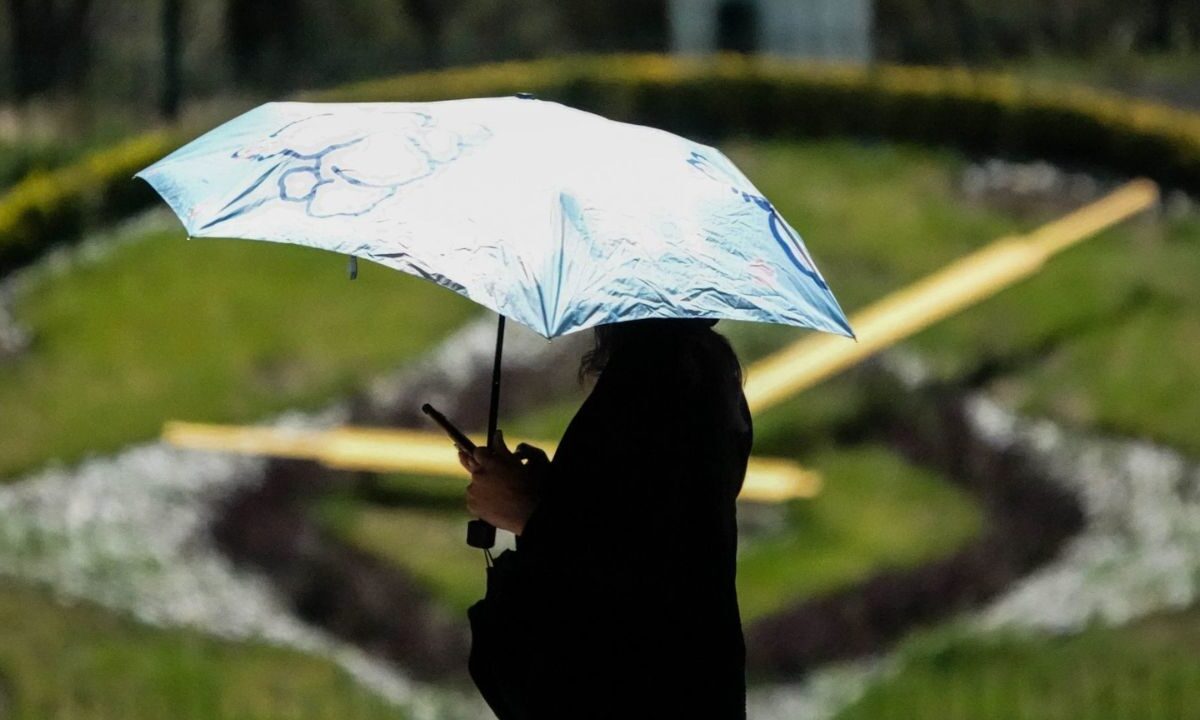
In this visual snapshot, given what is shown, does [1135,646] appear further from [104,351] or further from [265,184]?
[265,184]

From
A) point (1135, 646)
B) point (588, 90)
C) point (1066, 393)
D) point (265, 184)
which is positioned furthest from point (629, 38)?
point (265, 184)

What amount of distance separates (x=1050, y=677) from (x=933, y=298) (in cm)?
426

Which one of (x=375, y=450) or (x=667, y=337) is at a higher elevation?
(x=667, y=337)

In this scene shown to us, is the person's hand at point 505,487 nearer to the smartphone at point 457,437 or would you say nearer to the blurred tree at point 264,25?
the smartphone at point 457,437

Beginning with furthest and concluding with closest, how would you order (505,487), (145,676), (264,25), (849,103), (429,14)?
(429,14)
(264,25)
(849,103)
(145,676)
(505,487)

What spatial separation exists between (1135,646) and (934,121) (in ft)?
21.8

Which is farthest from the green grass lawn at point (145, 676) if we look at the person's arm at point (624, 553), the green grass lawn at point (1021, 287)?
the person's arm at point (624, 553)

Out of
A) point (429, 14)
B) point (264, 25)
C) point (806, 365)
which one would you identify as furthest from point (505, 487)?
point (429, 14)

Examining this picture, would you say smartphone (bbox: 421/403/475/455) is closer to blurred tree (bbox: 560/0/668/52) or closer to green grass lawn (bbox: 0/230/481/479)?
green grass lawn (bbox: 0/230/481/479)

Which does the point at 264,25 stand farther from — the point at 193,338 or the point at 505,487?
the point at 505,487

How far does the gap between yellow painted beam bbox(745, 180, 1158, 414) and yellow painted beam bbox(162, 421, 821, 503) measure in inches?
19.2

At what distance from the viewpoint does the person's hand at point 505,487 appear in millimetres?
2875

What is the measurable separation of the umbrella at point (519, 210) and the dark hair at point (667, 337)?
0.06 m

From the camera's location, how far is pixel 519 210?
2828 mm
